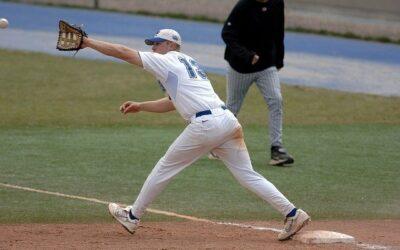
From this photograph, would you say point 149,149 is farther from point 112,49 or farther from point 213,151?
point 112,49

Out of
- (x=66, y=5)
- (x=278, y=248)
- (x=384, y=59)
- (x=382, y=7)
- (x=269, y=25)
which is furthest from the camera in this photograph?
(x=66, y=5)

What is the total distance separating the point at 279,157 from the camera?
12484 mm

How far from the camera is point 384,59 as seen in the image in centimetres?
2406

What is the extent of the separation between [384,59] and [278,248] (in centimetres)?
1617

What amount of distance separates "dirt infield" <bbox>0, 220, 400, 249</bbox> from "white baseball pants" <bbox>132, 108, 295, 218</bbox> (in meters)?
0.33

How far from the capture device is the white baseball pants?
8.67 metres

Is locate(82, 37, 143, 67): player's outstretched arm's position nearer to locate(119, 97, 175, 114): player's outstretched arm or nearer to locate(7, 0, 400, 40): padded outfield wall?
locate(119, 97, 175, 114): player's outstretched arm

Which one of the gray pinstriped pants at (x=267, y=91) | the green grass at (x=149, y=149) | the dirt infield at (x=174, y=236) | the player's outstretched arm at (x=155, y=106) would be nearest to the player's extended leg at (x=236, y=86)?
the gray pinstriped pants at (x=267, y=91)

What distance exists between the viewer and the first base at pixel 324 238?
875 cm

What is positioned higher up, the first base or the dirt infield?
the first base

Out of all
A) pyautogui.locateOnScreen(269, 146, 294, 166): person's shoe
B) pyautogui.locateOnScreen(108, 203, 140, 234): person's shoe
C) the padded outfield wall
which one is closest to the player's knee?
pyautogui.locateOnScreen(269, 146, 294, 166): person's shoe

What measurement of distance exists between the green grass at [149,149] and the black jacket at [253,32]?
4.23 ft

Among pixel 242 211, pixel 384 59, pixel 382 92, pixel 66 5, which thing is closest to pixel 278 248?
pixel 242 211

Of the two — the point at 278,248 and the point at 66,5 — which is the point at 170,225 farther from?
the point at 66,5
